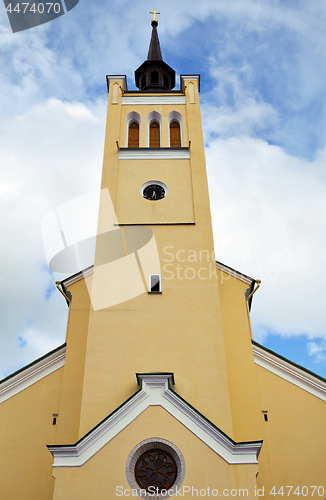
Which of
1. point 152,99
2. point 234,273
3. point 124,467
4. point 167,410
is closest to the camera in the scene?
point 124,467

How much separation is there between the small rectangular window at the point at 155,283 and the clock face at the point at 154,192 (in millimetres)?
3295

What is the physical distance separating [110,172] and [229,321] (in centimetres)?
698

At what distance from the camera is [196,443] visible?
32.9ft

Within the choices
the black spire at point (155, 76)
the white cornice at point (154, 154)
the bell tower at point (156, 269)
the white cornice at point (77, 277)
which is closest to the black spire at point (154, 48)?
the black spire at point (155, 76)

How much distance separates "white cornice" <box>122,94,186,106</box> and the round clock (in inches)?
199

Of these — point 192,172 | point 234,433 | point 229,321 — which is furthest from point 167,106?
point 234,433

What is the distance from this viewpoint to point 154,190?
15820 millimetres

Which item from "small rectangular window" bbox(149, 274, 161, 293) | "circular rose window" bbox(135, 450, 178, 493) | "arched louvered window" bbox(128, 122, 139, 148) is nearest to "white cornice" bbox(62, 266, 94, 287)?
"small rectangular window" bbox(149, 274, 161, 293)

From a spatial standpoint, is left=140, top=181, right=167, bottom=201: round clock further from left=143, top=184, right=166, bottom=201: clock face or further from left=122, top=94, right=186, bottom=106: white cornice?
left=122, top=94, right=186, bottom=106: white cornice

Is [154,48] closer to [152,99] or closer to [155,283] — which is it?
[152,99]

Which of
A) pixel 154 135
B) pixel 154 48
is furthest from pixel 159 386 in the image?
pixel 154 48

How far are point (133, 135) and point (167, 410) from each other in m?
11.8

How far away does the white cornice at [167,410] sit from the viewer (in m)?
9.74

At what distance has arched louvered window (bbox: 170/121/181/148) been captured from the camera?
58.6 ft
